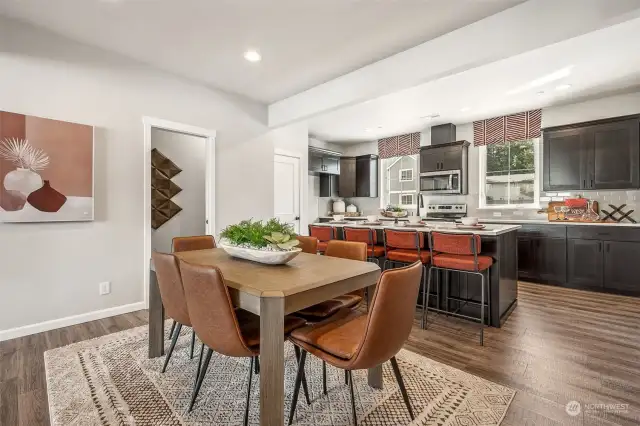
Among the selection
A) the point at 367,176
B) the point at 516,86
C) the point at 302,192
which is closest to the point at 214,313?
the point at 302,192

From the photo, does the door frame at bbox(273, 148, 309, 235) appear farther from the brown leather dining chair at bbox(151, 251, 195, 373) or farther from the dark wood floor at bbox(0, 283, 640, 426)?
the brown leather dining chair at bbox(151, 251, 195, 373)

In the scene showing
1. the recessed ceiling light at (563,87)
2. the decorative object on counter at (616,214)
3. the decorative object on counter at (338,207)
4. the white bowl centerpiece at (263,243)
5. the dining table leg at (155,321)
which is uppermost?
the recessed ceiling light at (563,87)

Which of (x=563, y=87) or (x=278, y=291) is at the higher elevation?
(x=563, y=87)

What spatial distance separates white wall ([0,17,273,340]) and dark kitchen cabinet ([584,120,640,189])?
17.4ft

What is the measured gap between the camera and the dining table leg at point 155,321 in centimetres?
227

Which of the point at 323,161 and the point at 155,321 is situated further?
the point at 323,161

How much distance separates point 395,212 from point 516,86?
2.95 m

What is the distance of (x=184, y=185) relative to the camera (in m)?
5.01

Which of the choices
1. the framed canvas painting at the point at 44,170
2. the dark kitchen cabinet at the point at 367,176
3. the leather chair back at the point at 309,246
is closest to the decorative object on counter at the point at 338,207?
the dark kitchen cabinet at the point at 367,176

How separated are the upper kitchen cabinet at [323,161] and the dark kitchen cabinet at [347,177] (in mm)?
146

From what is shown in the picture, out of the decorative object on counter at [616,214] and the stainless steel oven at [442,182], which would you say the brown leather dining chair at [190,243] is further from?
the decorative object on counter at [616,214]

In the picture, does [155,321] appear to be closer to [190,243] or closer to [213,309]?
[190,243]

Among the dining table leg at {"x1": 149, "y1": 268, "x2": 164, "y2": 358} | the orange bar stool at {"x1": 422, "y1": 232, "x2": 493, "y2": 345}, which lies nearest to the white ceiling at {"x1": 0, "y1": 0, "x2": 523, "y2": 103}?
the orange bar stool at {"x1": 422, "y1": 232, "x2": 493, "y2": 345}

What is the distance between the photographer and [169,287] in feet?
6.07
